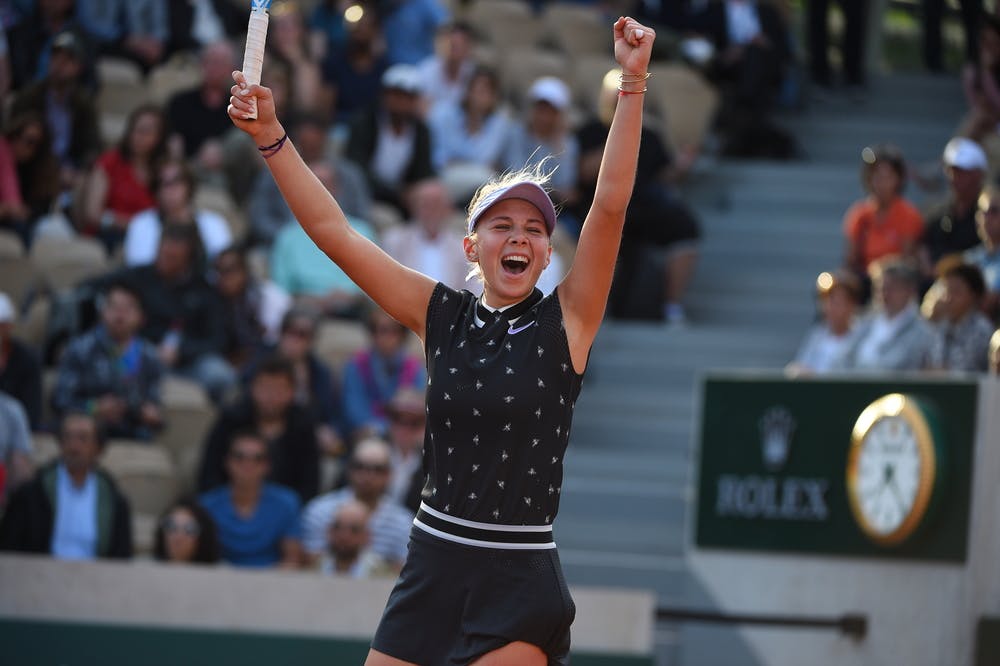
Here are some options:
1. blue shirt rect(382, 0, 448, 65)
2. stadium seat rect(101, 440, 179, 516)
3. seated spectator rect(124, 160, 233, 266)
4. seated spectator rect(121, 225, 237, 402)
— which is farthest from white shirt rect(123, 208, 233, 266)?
blue shirt rect(382, 0, 448, 65)

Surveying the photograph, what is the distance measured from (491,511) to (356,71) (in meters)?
9.74

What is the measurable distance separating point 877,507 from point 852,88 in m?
6.61

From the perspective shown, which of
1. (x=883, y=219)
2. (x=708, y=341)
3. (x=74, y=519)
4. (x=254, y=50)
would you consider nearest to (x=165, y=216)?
(x=74, y=519)

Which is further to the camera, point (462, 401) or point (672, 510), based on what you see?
point (672, 510)

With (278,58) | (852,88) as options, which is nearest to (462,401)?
(278,58)

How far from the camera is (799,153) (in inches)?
533

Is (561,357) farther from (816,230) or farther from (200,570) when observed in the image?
(816,230)

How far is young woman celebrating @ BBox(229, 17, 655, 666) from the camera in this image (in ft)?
12.3

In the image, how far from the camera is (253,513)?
907 centimetres

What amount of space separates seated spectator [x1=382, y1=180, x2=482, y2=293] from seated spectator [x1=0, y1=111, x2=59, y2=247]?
2.10 metres

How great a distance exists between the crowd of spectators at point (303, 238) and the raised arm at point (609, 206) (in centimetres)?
467

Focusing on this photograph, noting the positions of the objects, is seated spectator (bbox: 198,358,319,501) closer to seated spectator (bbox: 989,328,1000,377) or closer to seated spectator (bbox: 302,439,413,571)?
seated spectator (bbox: 302,439,413,571)

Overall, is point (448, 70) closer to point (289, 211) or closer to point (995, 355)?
point (289, 211)

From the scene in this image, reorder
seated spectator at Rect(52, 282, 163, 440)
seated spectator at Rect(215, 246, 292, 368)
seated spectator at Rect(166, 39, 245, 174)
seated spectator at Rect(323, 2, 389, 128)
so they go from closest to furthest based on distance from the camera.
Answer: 1. seated spectator at Rect(52, 282, 163, 440)
2. seated spectator at Rect(215, 246, 292, 368)
3. seated spectator at Rect(166, 39, 245, 174)
4. seated spectator at Rect(323, 2, 389, 128)
